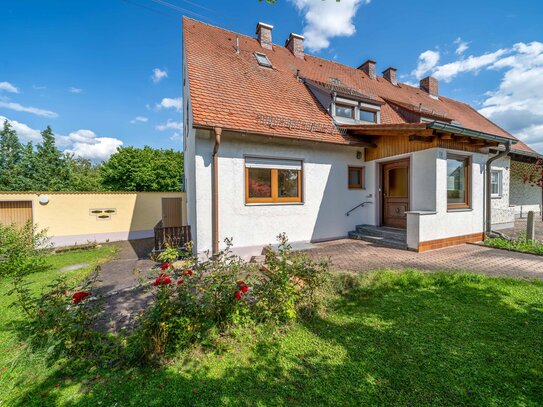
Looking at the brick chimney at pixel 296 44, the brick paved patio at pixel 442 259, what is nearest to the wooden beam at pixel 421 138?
the brick paved patio at pixel 442 259

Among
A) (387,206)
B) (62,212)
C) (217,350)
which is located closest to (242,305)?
(217,350)

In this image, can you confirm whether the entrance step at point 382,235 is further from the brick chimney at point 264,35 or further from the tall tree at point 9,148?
the tall tree at point 9,148

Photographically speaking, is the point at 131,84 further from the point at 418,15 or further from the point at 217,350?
the point at 217,350

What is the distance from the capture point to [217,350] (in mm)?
2699

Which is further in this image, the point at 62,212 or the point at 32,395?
the point at 62,212

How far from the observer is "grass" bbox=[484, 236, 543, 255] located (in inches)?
243

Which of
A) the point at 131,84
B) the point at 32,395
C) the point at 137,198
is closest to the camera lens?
the point at 32,395

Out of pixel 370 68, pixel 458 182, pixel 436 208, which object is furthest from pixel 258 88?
pixel 370 68

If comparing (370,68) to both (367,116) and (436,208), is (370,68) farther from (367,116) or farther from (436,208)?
(436,208)

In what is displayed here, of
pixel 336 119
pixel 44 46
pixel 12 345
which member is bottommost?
pixel 12 345

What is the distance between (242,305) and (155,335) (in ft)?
3.54

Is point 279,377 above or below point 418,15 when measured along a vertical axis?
below

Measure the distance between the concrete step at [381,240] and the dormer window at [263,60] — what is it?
8378 mm

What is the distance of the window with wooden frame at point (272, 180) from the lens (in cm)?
701
